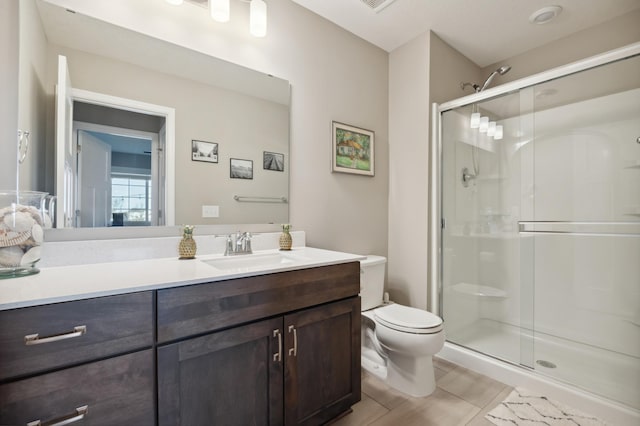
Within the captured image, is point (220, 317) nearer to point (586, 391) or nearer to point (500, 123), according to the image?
point (586, 391)

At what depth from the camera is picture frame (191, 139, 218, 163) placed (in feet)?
5.19

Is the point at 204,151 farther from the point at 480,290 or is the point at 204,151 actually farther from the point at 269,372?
the point at 480,290

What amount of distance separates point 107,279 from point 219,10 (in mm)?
1451

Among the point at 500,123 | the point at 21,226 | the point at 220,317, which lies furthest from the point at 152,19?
the point at 500,123

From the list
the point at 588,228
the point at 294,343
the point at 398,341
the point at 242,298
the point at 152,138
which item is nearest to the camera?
the point at 242,298

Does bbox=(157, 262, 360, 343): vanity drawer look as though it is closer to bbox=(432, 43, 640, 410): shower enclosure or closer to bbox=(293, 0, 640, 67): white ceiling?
bbox=(432, 43, 640, 410): shower enclosure

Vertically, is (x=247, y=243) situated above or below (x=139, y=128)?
below

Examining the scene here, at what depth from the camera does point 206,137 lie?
1.62 m

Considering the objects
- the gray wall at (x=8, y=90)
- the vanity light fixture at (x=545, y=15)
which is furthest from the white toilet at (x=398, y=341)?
the vanity light fixture at (x=545, y=15)

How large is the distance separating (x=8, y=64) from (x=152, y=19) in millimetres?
639

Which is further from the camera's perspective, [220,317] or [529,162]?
[529,162]

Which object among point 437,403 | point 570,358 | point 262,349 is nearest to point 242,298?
point 262,349

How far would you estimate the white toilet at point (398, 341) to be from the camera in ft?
5.43

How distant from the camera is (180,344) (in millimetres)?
972
